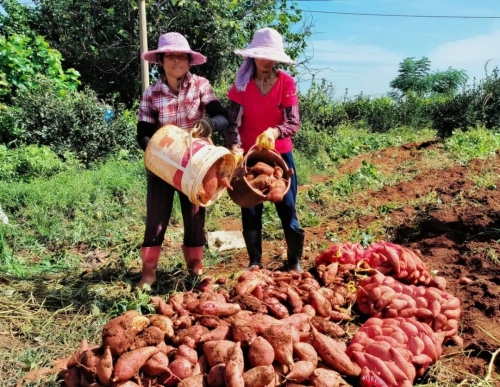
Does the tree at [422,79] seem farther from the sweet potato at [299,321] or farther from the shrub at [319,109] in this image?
the sweet potato at [299,321]

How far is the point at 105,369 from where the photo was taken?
2139mm

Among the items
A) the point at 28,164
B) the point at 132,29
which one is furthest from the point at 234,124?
the point at 132,29

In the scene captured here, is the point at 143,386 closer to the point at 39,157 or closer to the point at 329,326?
the point at 329,326

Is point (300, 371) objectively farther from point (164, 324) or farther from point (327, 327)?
point (164, 324)

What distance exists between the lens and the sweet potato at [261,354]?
7.15 feet

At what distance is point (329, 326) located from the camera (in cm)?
272

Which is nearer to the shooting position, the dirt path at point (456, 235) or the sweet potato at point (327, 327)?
the sweet potato at point (327, 327)

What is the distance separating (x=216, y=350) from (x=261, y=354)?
0.71 ft

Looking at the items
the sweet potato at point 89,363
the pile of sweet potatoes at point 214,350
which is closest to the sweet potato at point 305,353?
the pile of sweet potatoes at point 214,350

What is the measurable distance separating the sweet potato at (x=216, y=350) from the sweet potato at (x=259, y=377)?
0.54ft

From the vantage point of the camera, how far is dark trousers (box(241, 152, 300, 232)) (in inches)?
147

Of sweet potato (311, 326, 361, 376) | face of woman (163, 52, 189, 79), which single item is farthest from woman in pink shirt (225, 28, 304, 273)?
sweet potato (311, 326, 361, 376)

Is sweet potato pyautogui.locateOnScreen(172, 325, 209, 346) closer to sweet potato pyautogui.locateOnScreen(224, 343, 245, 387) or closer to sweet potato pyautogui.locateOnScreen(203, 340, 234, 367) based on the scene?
sweet potato pyautogui.locateOnScreen(203, 340, 234, 367)

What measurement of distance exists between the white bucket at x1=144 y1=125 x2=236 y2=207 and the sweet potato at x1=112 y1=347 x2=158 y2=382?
942 millimetres
